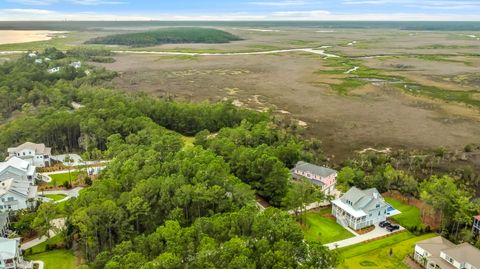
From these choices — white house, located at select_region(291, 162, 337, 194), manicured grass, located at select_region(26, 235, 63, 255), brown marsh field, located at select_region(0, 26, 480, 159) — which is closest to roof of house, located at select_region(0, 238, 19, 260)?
manicured grass, located at select_region(26, 235, 63, 255)

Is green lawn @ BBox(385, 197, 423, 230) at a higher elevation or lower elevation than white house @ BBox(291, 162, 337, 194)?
lower

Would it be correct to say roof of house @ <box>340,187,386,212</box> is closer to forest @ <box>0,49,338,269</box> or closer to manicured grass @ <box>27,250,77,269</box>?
forest @ <box>0,49,338,269</box>

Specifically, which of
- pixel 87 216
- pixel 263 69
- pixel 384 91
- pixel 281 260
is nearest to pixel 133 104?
pixel 87 216

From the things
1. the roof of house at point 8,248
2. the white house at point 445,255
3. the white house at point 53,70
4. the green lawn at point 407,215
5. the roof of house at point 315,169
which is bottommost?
the green lawn at point 407,215

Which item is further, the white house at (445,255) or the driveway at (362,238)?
the driveway at (362,238)

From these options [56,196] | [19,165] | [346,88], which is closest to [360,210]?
[56,196]

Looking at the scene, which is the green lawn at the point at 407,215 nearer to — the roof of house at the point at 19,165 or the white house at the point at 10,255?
the white house at the point at 10,255

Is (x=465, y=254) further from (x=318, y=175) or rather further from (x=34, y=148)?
(x=34, y=148)

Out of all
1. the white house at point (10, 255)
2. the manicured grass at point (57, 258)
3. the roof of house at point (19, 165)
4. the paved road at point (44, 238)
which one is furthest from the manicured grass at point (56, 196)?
the white house at point (10, 255)
